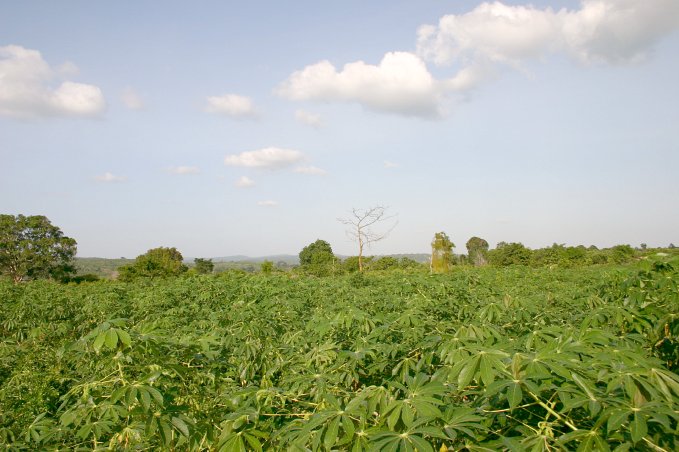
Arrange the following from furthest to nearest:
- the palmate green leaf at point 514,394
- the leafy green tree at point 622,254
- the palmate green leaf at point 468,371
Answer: the leafy green tree at point 622,254 < the palmate green leaf at point 468,371 < the palmate green leaf at point 514,394

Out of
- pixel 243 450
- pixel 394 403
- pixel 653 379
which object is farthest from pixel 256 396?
pixel 653 379

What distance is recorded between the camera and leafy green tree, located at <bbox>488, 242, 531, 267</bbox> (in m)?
29.2

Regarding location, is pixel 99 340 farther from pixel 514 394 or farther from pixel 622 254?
pixel 622 254

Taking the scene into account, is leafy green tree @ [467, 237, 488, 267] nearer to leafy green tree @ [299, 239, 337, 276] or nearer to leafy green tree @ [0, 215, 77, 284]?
leafy green tree @ [299, 239, 337, 276]

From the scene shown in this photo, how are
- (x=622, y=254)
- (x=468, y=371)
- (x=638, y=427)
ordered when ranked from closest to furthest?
(x=638, y=427) < (x=468, y=371) < (x=622, y=254)

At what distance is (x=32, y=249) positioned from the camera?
27969mm

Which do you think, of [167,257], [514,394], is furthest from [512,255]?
[514,394]

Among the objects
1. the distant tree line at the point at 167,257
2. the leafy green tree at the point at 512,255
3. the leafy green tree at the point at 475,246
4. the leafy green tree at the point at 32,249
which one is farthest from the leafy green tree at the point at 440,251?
the leafy green tree at the point at 32,249

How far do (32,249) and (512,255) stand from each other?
1305 inches

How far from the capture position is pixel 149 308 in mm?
6605

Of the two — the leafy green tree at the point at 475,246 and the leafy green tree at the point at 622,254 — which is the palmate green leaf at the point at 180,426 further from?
the leafy green tree at the point at 475,246

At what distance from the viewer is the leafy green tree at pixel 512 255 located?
29.2 meters

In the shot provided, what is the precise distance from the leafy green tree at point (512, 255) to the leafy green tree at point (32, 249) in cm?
3006

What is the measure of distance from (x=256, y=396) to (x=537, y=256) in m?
30.3
